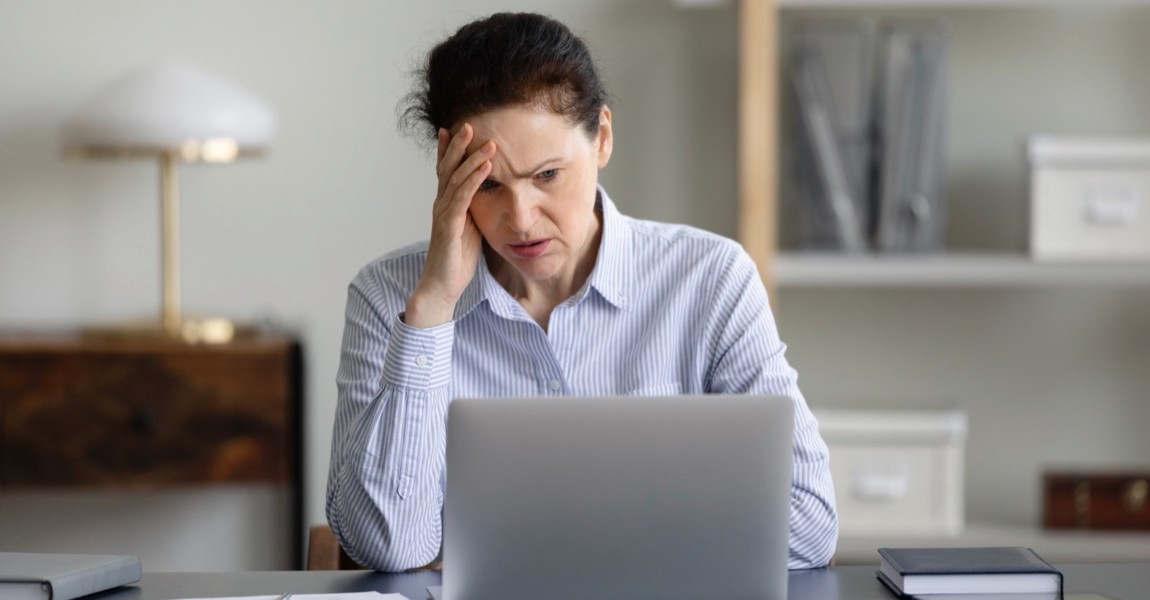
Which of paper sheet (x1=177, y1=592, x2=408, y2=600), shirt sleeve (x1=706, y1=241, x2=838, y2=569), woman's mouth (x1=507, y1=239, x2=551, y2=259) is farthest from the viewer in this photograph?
woman's mouth (x1=507, y1=239, x2=551, y2=259)

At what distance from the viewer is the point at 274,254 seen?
267cm

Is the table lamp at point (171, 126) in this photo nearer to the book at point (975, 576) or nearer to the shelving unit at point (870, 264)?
the shelving unit at point (870, 264)

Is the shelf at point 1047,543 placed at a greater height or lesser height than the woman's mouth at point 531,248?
lesser

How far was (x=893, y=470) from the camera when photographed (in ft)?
7.78

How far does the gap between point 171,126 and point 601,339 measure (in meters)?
1.22

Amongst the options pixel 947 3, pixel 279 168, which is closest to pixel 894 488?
pixel 947 3

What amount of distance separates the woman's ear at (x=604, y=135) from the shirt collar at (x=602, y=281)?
71 mm

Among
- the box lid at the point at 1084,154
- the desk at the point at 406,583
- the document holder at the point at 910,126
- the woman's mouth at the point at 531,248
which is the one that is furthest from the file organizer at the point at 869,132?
the desk at the point at 406,583

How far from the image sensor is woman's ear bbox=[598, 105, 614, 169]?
1.50m

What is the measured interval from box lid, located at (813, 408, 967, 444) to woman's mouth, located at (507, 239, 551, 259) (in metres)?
1.07

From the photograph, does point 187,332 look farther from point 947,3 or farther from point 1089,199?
point 1089,199

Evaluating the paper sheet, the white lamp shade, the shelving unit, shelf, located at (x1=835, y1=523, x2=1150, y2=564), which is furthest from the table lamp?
the paper sheet

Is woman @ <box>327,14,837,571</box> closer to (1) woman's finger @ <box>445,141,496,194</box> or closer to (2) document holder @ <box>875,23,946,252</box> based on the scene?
(1) woman's finger @ <box>445,141,496,194</box>

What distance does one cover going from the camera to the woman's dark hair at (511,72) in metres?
1.40
